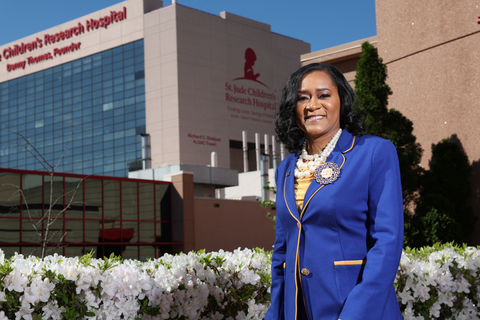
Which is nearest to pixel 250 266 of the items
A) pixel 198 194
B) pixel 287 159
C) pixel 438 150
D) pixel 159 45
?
pixel 287 159

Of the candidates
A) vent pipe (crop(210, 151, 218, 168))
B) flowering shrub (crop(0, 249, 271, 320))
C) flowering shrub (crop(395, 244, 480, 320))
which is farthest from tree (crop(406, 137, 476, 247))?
vent pipe (crop(210, 151, 218, 168))

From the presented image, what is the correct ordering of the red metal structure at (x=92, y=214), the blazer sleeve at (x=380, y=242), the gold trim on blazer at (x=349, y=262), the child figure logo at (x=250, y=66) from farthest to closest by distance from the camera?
the child figure logo at (x=250, y=66) → the red metal structure at (x=92, y=214) → the gold trim on blazer at (x=349, y=262) → the blazer sleeve at (x=380, y=242)

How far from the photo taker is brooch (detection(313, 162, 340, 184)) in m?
2.47

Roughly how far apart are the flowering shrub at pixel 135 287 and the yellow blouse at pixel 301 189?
2002 millimetres

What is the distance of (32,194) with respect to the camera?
25.6 meters

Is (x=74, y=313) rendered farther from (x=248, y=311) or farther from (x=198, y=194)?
(x=198, y=194)

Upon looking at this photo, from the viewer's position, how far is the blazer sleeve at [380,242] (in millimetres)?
2197

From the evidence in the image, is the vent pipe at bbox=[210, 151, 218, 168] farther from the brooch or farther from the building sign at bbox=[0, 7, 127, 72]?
the brooch

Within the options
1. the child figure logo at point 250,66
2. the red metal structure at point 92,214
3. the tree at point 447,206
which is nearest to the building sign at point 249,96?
the child figure logo at point 250,66

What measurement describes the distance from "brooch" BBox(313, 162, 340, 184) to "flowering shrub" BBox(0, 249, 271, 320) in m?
2.18

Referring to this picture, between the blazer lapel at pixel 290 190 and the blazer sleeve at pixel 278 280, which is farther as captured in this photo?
the blazer sleeve at pixel 278 280

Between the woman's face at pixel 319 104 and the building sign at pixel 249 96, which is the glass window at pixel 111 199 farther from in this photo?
the building sign at pixel 249 96

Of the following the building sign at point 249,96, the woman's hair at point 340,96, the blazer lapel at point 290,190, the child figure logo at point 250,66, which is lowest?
the blazer lapel at point 290,190

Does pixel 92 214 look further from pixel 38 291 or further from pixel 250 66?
pixel 250 66
